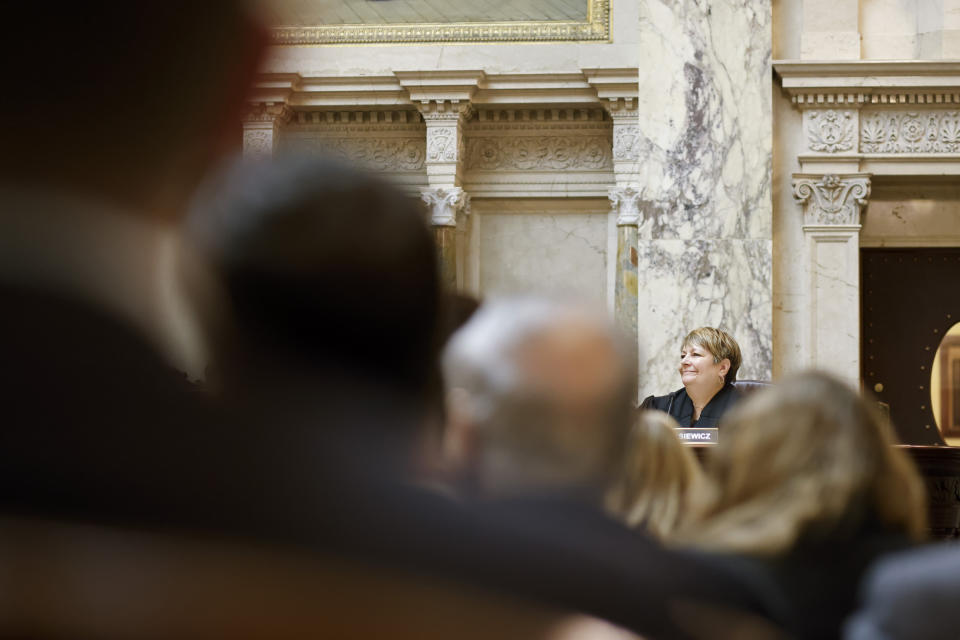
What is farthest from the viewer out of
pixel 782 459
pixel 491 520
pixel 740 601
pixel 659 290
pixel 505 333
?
pixel 659 290

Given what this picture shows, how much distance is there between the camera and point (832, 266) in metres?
8.76

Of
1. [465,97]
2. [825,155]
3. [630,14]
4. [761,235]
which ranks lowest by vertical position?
[761,235]

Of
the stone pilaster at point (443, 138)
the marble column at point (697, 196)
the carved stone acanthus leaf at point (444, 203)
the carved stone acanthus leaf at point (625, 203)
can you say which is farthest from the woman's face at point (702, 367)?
the stone pilaster at point (443, 138)

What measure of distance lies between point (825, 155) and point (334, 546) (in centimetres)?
885

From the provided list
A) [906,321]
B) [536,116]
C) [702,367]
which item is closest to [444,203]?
[536,116]

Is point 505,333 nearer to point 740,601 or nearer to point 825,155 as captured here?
point 740,601

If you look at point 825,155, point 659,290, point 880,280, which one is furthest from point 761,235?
point 880,280

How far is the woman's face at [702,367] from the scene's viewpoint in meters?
5.57

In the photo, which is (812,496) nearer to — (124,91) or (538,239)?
(124,91)

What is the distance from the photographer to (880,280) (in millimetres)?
10383

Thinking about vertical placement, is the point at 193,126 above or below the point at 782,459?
above

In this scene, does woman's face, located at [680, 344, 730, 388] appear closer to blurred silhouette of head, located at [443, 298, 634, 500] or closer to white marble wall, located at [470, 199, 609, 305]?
blurred silhouette of head, located at [443, 298, 634, 500]

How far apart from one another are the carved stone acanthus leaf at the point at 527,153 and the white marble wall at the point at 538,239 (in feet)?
1.33

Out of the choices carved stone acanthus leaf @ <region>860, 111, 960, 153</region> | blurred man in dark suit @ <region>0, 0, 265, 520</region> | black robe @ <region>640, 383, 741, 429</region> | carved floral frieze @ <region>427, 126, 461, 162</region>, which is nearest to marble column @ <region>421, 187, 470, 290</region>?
carved floral frieze @ <region>427, 126, 461, 162</region>
